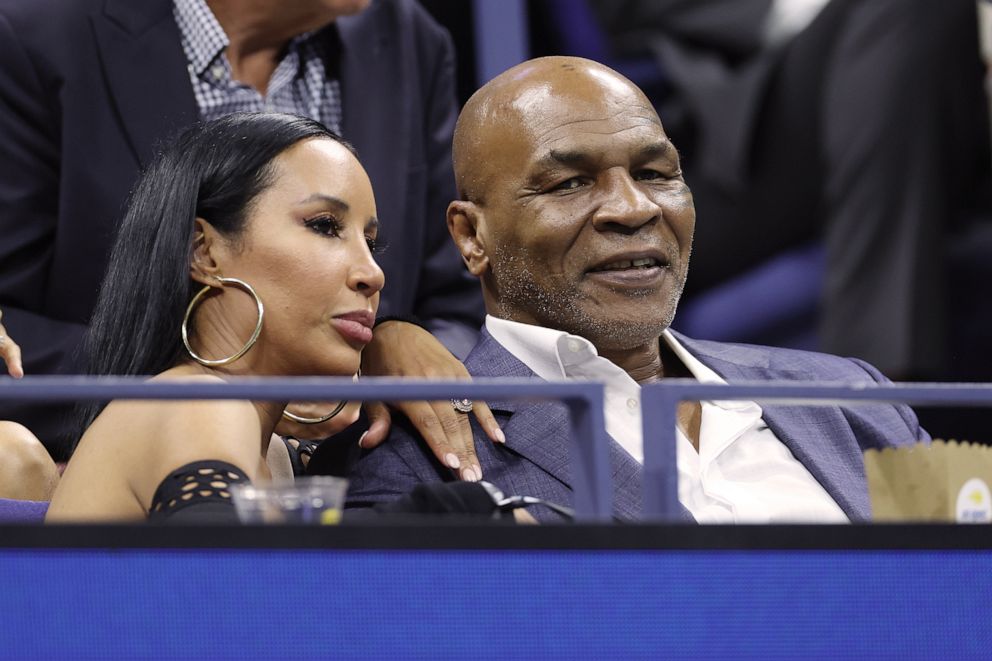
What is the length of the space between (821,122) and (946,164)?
322mm

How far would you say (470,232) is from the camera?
210 centimetres

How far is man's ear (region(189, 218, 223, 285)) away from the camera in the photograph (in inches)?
67.9

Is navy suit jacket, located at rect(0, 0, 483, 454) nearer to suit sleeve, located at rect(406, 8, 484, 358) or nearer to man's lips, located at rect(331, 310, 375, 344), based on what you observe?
suit sleeve, located at rect(406, 8, 484, 358)

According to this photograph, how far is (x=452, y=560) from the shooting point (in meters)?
1.11

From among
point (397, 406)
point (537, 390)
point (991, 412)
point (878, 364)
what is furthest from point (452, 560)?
point (991, 412)

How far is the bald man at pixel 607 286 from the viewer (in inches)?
Result: 74.9

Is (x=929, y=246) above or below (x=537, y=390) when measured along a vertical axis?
below

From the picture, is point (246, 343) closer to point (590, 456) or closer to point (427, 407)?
point (427, 407)

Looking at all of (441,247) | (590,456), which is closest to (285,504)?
(590,456)

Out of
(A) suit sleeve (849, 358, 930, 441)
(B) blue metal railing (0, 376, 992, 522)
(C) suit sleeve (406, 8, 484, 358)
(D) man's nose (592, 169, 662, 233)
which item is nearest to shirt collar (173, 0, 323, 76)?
(C) suit sleeve (406, 8, 484, 358)

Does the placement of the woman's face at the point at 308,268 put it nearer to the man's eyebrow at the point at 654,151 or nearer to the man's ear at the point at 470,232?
the man's ear at the point at 470,232

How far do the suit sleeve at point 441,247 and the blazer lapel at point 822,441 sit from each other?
1.84ft

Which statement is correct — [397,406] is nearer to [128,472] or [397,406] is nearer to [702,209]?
[128,472]

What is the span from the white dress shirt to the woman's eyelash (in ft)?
1.08
